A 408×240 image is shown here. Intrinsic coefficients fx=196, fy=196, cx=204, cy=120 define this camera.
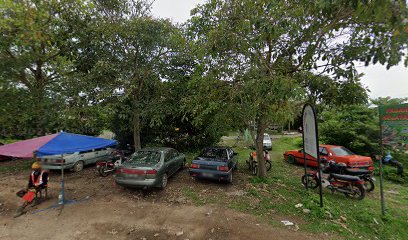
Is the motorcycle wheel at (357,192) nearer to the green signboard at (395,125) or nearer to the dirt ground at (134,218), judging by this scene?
the green signboard at (395,125)

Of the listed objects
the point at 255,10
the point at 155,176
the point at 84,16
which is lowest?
the point at 155,176

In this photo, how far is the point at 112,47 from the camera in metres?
9.84

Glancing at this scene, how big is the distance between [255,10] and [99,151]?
34.7 ft

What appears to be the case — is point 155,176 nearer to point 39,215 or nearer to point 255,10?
point 39,215

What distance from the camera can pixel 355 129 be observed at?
11688 mm

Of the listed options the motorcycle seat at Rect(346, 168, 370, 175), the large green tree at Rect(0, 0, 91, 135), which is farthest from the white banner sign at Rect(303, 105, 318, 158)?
the large green tree at Rect(0, 0, 91, 135)

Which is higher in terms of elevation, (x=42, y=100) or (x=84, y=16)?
(x=84, y=16)

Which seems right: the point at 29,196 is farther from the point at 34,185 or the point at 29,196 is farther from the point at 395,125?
the point at 395,125

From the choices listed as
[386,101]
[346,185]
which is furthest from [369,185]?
[386,101]

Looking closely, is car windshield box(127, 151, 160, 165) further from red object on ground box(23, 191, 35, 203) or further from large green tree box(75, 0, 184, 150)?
red object on ground box(23, 191, 35, 203)

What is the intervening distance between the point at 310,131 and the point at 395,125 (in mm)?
1927

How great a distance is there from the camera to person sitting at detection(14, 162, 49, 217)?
Answer: 5.84 meters

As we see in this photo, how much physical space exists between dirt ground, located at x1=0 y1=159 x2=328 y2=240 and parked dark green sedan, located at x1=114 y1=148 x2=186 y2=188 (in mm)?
514

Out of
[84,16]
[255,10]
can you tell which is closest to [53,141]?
[255,10]
